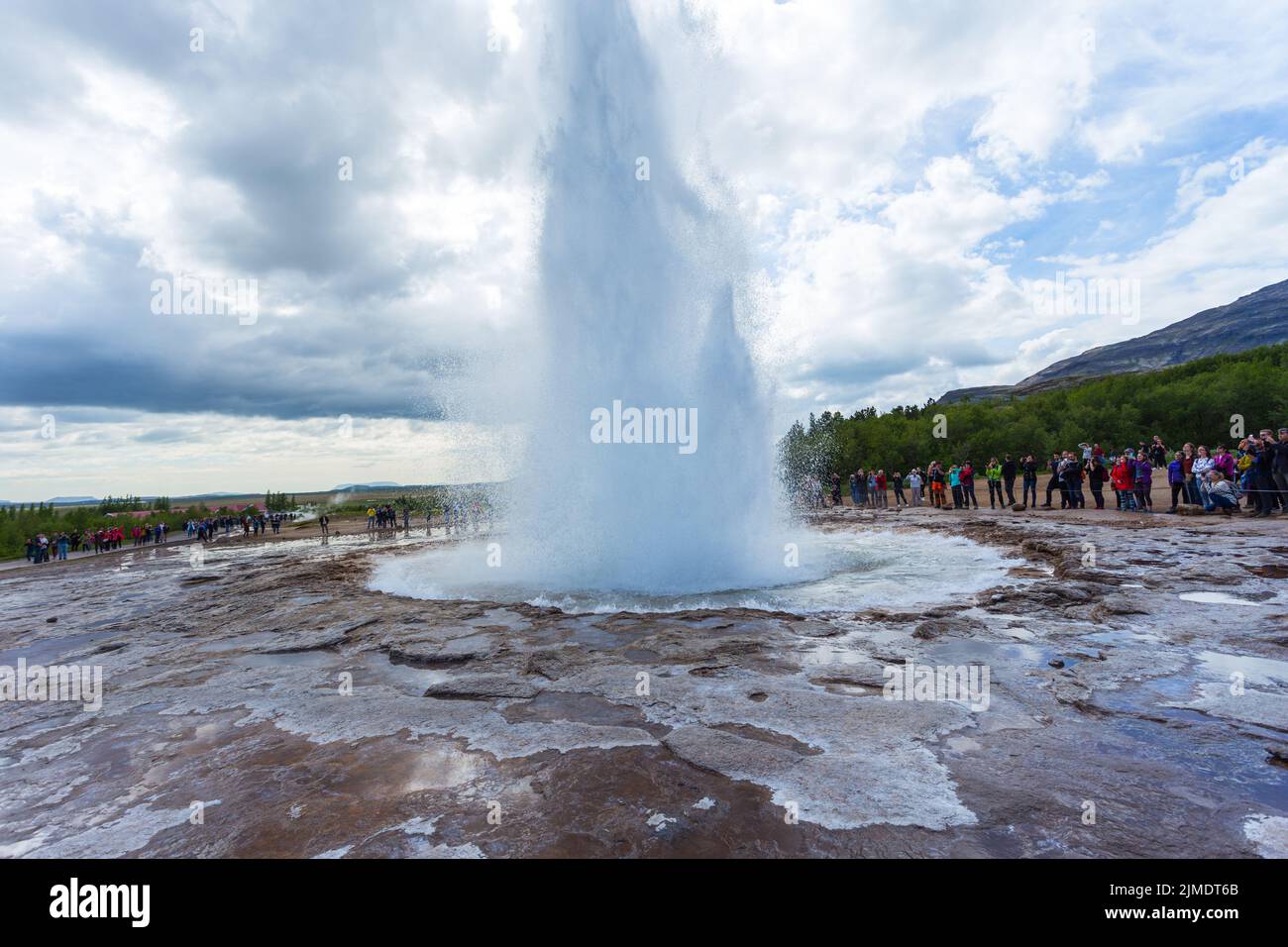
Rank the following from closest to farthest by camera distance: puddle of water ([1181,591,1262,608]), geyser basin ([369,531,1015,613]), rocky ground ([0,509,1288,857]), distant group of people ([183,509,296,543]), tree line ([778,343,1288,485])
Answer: rocky ground ([0,509,1288,857]), puddle of water ([1181,591,1262,608]), geyser basin ([369,531,1015,613]), distant group of people ([183,509,296,543]), tree line ([778,343,1288,485])

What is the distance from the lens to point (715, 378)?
1190 cm

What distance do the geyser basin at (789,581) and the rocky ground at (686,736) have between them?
0.71 m

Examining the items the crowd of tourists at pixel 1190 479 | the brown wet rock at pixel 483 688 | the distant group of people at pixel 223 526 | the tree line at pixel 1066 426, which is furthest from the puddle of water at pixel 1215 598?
the distant group of people at pixel 223 526

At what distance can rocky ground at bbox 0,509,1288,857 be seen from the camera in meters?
3.12

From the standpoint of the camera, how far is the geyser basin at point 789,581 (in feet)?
29.5

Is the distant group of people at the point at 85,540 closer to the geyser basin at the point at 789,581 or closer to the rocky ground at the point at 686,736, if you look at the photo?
the geyser basin at the point at 789,581

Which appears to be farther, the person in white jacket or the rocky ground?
the person in white jacket

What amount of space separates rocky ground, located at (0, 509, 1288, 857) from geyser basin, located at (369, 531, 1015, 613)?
0.71 m

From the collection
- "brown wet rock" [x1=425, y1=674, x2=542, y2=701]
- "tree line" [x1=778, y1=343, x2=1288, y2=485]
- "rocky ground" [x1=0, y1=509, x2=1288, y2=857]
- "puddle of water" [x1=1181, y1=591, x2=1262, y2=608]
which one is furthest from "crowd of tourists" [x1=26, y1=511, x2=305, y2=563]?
"puddle of water" [x1=1181, y1=591, x2=1262, y2=608]

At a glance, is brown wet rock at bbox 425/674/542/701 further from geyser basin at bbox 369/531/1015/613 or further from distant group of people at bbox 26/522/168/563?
distant group of people at bbox 26/522/168/563

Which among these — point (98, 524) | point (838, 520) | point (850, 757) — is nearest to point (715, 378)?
point (850, 757)

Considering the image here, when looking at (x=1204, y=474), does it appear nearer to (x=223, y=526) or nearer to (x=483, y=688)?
(x=483, y=688)

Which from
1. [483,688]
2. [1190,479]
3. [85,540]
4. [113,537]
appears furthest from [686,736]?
[85,540]
